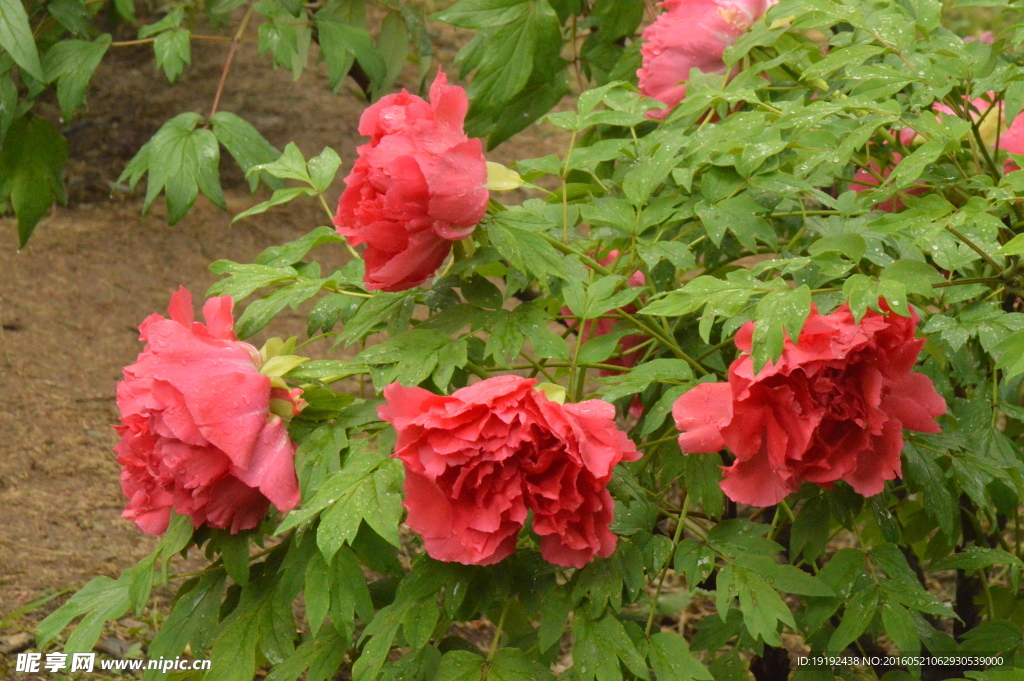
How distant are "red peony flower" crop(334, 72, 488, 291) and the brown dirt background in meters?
0.54

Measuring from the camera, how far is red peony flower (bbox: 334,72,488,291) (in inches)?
32.6

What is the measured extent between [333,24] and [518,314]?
76 centimetres

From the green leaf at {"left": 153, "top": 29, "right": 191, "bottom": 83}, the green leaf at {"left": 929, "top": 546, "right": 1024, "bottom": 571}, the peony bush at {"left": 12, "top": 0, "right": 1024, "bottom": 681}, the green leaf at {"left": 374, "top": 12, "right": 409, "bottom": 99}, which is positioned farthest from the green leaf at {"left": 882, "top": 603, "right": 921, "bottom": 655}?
the green leaf at {"left": 374, "top": 12, "right": 409, "bottom": 99}

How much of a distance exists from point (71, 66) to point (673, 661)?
119 centimetres

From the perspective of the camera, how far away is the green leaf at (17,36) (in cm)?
120

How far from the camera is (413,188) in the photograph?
2.72ft

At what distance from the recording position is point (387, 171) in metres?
0.82

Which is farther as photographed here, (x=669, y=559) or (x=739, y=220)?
(x=739, y=220)

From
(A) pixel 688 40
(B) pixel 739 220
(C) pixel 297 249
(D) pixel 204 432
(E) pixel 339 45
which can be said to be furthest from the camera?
(E) pixel 339 45

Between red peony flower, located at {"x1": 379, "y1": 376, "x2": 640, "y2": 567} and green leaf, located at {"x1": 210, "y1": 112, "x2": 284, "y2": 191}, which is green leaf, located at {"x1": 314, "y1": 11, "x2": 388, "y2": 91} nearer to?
green leaf, located at {"x1": 210, "y1": 112, "x2": 284, "y2": 191}

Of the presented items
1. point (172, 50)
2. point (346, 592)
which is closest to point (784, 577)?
point (346, 592)

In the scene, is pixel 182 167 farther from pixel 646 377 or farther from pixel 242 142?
pixel 646 377

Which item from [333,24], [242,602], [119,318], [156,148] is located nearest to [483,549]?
[242,602]

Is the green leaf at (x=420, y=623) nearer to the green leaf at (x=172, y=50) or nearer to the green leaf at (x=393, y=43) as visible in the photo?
the green leaf at (x=172, y=50)
